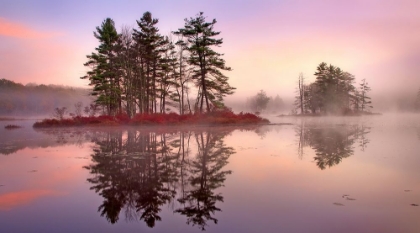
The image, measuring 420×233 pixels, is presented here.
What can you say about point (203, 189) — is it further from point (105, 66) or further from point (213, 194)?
point (105, 66)

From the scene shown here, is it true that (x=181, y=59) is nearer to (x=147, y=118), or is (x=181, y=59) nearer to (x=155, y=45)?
(x=155, y=45)

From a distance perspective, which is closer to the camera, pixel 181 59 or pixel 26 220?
pixel 26 220

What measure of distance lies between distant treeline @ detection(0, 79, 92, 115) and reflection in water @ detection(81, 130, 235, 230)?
100665 mm

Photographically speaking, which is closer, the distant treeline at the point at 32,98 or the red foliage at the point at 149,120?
the red foliage at the point at 149,120

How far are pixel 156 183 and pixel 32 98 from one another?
473ft

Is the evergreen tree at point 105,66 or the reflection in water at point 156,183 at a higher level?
the evergreen tree at point 105,66

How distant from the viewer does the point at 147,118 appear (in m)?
28.3

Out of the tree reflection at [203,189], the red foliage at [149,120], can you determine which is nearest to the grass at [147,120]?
the red foliage at [149,120]

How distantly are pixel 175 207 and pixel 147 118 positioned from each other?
A: 24196mm

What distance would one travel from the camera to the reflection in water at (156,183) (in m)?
4.64

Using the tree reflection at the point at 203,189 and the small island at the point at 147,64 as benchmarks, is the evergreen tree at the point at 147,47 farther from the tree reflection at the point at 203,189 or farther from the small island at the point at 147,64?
the tree reflection at the point at 203,189

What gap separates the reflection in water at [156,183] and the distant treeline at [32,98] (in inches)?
3963

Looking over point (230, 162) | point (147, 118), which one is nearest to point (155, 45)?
point (147, 118)

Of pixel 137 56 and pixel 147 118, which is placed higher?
pixel 137 56
